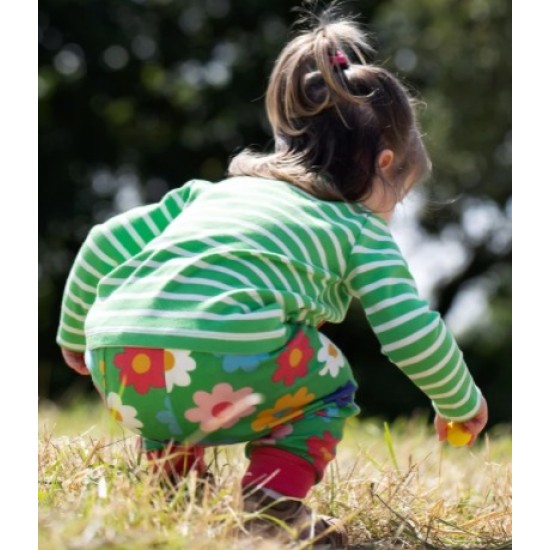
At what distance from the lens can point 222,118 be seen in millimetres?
14000

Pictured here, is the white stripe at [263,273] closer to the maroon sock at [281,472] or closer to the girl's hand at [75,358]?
the maroon sock at [281,472]

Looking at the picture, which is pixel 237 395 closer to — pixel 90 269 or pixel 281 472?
pixel 281 472

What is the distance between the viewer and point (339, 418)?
2186mm

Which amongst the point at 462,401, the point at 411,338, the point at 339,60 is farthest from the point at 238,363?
the point at 339,60

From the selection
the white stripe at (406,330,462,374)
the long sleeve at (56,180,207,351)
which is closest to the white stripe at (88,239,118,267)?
the long sleeve at (56,180,207,351)

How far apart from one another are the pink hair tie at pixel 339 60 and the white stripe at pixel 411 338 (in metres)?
0.74

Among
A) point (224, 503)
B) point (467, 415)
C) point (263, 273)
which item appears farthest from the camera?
point (467, 415)

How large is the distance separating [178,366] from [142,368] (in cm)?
9

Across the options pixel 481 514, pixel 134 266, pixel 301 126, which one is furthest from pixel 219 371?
pixel 481 514

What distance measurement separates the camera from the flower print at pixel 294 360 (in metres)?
2.09

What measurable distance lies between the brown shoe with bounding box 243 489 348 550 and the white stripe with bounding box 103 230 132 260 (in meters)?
0.68

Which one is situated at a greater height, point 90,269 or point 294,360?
point 90,269
